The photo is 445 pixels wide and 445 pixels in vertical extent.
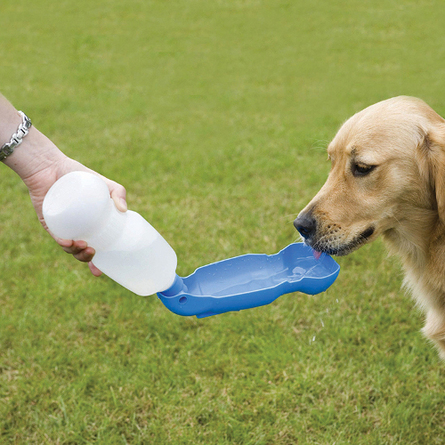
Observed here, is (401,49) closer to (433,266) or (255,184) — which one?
(255,184)

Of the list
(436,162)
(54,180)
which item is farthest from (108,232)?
(436,162)

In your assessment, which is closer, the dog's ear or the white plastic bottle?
the white plastic bottle

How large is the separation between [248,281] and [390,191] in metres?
0.99

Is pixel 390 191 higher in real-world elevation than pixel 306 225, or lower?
higher

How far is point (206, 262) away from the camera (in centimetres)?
451

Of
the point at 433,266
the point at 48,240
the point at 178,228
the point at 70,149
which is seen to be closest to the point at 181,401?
the point at 433,266

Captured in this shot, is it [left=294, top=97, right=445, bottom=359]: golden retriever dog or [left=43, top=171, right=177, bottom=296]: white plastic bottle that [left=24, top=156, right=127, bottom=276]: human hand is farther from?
[left=294, top=97, right=445, bottom=359]: golden retriever dog

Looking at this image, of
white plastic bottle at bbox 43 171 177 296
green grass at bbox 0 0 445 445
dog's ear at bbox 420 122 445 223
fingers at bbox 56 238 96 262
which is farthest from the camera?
green grass at bbox 0 0 445 445

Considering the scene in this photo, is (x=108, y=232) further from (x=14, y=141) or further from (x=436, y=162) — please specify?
(x=436, y=162)

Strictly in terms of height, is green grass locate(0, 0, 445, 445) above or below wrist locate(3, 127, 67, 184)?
below

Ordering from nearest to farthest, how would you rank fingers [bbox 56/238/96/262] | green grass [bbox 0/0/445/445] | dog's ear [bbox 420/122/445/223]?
1. fingers [bbox 56/238/96/262]
2. dog's ear [bbox 420/122/445/223]
3. green grass [bbox 0/0/445/445]

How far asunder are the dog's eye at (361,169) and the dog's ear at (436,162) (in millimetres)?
280

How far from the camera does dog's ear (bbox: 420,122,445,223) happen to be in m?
2.62

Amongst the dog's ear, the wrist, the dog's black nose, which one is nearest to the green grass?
the dog's black nose
